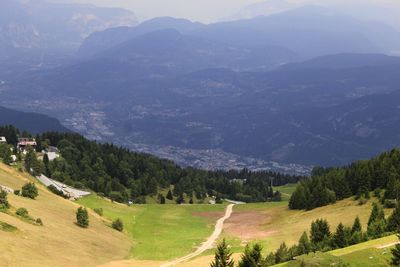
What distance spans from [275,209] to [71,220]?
55233mm

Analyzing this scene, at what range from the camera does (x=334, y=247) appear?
62438 mm

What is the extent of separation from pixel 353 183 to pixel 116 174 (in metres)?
86.4

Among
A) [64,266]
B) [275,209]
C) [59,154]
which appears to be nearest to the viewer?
[64,266]

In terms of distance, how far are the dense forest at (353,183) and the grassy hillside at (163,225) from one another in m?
20.9

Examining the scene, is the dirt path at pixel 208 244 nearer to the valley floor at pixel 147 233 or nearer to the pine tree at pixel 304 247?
the valley floor at pixel 147 233

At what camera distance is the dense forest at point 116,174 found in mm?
149125

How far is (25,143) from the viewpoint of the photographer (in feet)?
572

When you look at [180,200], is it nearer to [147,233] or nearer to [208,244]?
[147,233]

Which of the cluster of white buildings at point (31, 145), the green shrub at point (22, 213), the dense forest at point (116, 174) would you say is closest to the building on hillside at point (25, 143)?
the cluster of white buildings at point (31, 145)

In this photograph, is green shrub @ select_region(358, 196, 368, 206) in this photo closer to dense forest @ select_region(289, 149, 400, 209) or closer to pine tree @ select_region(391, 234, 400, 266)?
dense forest @ select_region(289, 149, 400, 209)

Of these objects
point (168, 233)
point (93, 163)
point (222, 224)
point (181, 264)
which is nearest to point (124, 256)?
point (181, 264)

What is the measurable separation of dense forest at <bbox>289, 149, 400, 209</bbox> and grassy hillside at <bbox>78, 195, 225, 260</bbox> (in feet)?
68.5

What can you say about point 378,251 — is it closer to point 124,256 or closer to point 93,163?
point 124,256

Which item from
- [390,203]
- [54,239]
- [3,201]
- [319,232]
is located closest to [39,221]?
[54,239]
